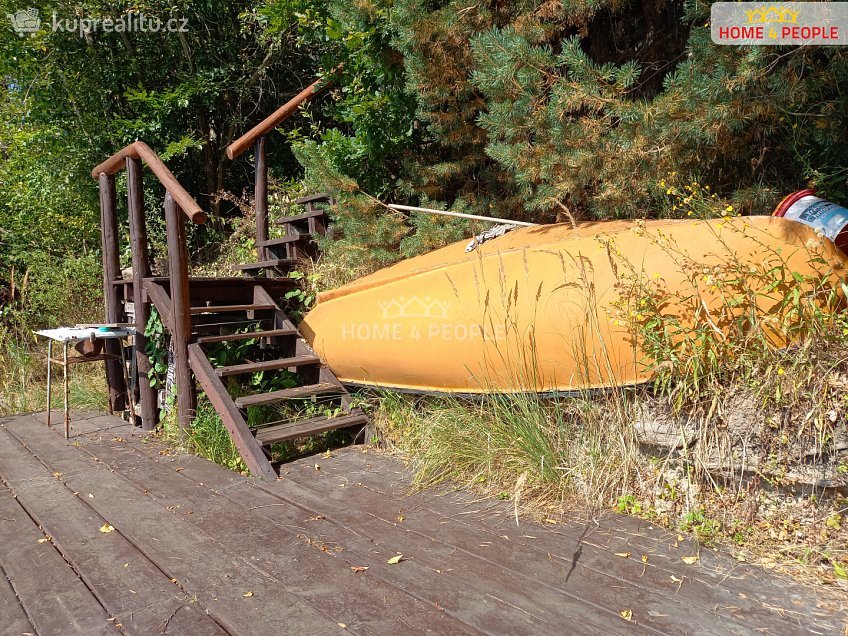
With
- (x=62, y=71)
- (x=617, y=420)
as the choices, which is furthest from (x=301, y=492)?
(x=62, y=71)

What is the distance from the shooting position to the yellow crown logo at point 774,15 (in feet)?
8.09

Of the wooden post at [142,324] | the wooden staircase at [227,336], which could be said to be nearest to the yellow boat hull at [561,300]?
the wooden staircase at [227,336]

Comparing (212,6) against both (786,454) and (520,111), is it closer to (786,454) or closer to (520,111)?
(520,111)

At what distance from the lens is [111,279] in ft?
13.3

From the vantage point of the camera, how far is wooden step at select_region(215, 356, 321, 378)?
3152mm

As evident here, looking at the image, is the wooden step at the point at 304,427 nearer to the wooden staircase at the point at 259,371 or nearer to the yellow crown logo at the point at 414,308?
the wooden staircase at the point at 259,371

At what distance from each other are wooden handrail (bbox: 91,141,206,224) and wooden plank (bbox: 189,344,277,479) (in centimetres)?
71

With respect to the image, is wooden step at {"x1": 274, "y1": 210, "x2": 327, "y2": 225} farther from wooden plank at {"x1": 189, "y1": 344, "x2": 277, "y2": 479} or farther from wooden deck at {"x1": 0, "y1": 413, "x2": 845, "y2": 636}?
wooden deck at {"x1": 0, "y1": 413, "x2": 845, "y2": 636}

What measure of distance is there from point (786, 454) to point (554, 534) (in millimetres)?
790

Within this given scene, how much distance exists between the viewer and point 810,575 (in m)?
1.78

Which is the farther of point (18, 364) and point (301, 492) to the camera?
point (18, 364)

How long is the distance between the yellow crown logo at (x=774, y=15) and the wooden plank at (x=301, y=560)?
100 inches

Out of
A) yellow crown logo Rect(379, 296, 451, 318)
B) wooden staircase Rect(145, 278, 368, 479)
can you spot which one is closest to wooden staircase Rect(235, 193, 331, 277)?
wooden staircase Rect(145, 278, 368, 479)

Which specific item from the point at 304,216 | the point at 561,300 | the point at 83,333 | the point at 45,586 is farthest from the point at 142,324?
the point at 561,300
